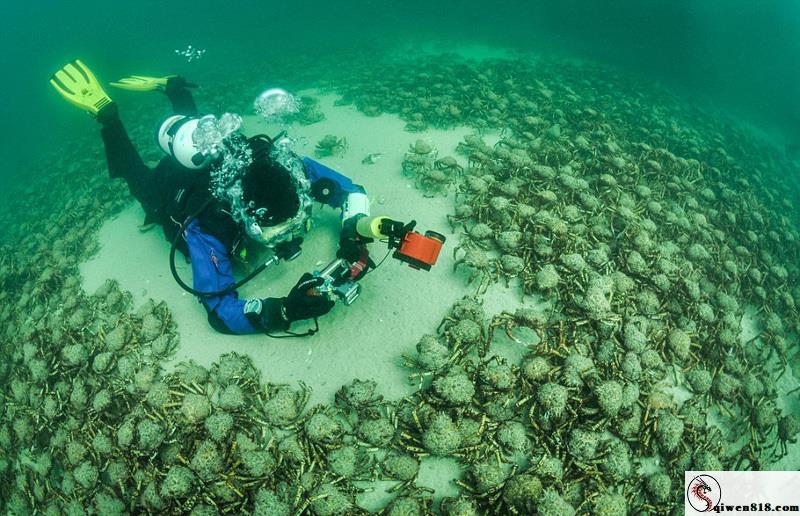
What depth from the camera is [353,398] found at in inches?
147

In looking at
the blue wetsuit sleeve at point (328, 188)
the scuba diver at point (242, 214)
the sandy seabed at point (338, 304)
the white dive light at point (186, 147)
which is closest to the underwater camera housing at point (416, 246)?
the scuba diver at point (242, 214)

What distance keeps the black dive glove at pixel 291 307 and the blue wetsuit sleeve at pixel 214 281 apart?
16 cm

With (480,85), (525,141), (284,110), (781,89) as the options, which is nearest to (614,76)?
(480,85)

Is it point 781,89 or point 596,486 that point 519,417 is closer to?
point 596,486

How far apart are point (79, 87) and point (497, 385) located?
9.52 meters

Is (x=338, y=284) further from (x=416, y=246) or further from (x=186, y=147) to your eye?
(x=186, y=147)

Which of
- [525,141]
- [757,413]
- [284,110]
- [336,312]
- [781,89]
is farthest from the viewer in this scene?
[781,89]

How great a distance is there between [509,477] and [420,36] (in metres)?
34.0

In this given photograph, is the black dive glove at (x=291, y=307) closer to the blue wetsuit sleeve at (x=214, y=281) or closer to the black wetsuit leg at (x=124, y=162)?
the blue wetsuit sleeve at (x=214, y=281)

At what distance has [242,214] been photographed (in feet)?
12.6

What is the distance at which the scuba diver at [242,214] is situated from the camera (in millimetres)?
3857

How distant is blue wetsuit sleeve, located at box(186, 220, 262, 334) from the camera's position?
429 cm

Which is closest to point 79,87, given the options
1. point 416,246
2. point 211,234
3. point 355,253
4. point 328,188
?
point 211,234

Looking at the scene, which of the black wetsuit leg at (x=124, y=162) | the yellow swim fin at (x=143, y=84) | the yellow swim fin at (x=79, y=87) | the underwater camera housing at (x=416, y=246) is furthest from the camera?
the yellow swim fin at (x=143, y=84)
